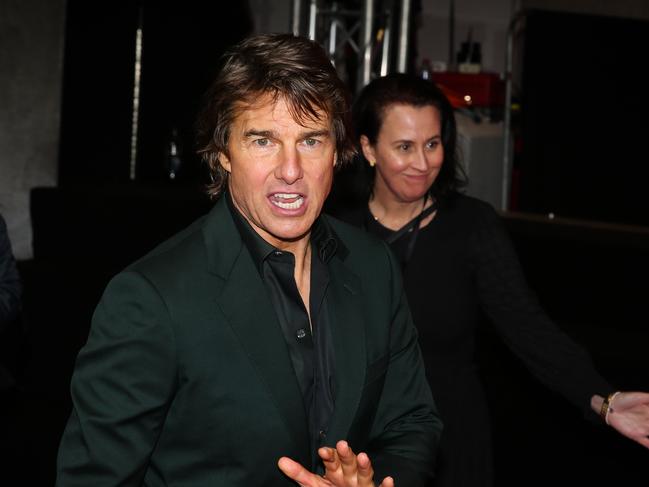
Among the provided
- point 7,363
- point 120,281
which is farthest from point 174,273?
point 7,363

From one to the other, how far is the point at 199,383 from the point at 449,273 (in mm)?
1091

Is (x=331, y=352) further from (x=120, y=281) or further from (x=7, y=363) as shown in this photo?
(x=7, y=363)

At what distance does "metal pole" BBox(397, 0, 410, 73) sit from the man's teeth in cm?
367

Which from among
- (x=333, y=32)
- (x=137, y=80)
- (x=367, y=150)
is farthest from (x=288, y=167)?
(x=137, y=80)

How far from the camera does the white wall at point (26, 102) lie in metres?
4.82

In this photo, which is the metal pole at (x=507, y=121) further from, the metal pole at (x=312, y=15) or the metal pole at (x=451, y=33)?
the metal pole at (x=451, y=33)

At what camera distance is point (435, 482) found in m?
2.23

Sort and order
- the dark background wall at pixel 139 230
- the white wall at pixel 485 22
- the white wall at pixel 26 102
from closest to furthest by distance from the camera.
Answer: the dark background wall at pixel 139 230, the white wall at pixel 26 102, the white wall at pixel 485 22

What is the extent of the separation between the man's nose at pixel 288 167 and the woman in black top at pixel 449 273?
93 centimetres

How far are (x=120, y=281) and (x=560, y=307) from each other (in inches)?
116

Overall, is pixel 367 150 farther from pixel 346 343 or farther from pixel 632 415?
pixel 346 343

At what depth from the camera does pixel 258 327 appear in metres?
1.31

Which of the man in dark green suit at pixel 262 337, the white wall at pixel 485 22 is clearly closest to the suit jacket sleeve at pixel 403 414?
the man in dark green suit at pixel 262 337

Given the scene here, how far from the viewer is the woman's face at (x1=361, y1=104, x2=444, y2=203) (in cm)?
226
